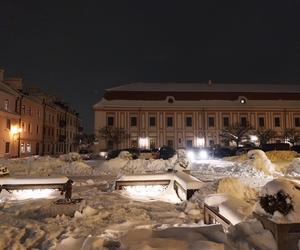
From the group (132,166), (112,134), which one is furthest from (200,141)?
(132,166)

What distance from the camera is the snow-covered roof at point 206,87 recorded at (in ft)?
163

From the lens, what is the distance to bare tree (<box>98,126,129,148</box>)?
147ft

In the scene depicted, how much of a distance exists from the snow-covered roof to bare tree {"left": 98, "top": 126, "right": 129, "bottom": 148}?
7.11 m

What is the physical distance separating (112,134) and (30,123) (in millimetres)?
11698

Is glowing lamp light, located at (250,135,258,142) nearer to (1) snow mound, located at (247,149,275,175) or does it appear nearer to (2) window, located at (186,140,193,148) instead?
(2) window, located at (186,140,193,148)

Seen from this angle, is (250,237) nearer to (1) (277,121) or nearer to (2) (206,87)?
(2) (206,87)

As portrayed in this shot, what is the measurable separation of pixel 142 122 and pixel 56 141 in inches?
696

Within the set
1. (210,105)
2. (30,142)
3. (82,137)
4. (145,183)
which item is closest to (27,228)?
(145,183)

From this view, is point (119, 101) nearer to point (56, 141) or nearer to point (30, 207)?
point (56, 141)

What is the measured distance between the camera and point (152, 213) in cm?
831

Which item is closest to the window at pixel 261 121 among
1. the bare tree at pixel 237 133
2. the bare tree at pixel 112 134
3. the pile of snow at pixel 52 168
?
the bare tree at pixel 237 133

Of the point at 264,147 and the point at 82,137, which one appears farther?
the point at 82,137

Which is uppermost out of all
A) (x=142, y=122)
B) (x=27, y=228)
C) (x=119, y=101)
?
(x=119, y=101)

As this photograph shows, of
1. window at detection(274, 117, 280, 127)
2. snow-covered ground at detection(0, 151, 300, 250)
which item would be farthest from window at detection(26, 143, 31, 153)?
window at detection(274, 117, 280, 127)
